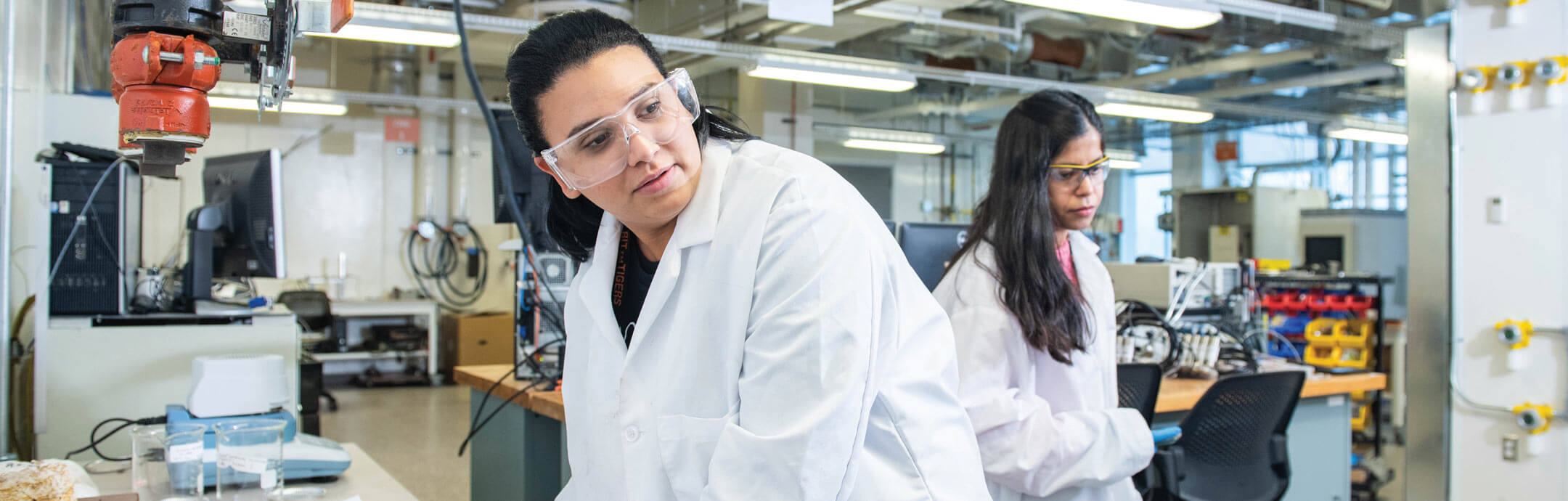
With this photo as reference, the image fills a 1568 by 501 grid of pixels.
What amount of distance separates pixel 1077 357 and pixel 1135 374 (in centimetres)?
57

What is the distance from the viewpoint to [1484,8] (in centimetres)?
324

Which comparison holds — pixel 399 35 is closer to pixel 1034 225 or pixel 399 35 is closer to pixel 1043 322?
pixel 1034 225

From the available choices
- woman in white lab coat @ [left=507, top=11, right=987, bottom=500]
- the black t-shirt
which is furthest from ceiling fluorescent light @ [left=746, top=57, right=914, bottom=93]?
woman in white lab coat @ [left=507, top=11, right=987, bottom=500]

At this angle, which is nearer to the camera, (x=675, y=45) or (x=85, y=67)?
(x=85, y=67)

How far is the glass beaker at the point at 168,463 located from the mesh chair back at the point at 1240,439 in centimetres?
197

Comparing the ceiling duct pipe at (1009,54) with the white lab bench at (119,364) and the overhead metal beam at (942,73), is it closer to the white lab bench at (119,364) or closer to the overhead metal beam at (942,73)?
the overhead metal beam at (942,73)

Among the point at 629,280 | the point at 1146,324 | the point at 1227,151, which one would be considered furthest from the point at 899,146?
the point at 629,280

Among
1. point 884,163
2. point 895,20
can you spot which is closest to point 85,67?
point 895,20

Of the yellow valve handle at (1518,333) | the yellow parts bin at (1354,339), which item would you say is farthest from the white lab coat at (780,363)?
the yellow parts bin at (1354,339)

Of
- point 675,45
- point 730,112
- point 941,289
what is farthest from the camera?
point 675,45

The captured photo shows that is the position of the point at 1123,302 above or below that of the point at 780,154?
below

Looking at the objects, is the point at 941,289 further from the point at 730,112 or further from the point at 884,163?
the point at 884,163

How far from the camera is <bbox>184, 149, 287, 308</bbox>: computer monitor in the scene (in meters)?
2.61

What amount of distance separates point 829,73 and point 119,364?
4.51 m
